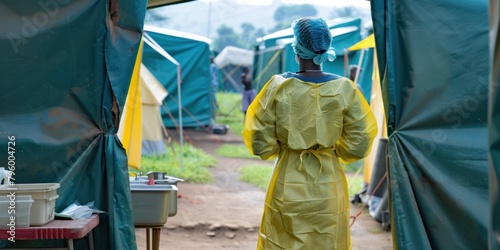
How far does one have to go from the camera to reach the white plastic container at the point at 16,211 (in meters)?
3.86

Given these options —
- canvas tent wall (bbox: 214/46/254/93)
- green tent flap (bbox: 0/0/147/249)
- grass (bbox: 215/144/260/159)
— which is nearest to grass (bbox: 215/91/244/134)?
canvas tent wall (bbox: 214/46/254/93)

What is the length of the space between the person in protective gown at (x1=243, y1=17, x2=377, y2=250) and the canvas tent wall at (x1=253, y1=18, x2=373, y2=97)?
8.69 meters

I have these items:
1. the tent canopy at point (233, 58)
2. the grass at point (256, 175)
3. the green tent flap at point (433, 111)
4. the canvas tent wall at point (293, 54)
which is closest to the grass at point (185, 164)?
the grass at point (256, 175)

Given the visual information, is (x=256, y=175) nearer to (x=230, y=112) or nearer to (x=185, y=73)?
(x=185, y=73)

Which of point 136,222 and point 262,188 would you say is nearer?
point 136,222

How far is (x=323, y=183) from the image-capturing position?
4.45m

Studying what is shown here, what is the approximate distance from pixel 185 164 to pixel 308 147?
30.1 feet

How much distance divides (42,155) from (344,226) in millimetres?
1786

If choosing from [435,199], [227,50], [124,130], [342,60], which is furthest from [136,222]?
[227,50]

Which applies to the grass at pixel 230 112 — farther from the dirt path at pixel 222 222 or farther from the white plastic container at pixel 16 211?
the white plastic container at pixel 16 211

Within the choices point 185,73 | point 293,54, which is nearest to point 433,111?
point 185,73

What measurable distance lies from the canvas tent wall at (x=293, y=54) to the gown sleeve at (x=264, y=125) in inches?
346

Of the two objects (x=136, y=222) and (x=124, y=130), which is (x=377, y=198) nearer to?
(x=124, y=130)

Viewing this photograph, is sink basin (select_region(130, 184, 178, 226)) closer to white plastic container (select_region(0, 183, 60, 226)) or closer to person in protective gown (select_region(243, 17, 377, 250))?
person in protective gown (select_region(243, 17, 377, 250))
